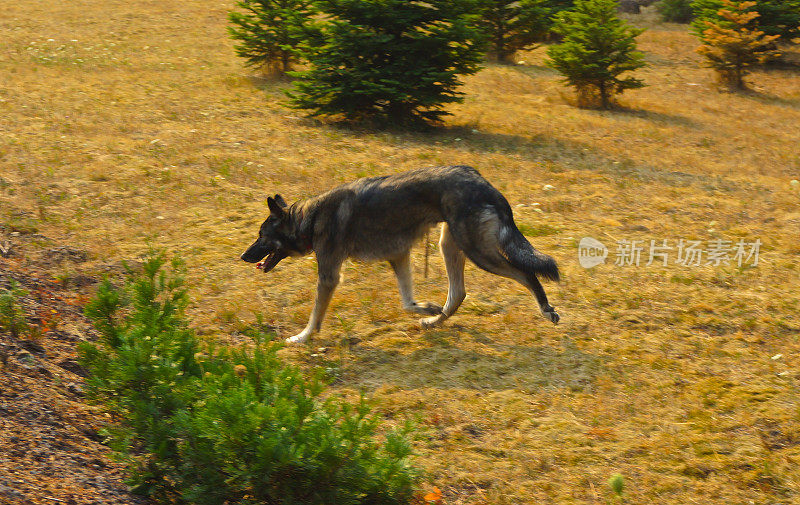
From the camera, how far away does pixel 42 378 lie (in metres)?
5.18

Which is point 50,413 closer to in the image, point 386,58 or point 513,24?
point 386,58

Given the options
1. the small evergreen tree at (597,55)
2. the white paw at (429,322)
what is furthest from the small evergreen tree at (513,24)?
the white paw at (429,322)

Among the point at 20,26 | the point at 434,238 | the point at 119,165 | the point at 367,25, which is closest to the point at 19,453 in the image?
the point at 434,238

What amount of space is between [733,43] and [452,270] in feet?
52.2

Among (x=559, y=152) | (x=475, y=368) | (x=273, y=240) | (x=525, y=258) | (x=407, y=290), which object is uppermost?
(x=525, y=258)

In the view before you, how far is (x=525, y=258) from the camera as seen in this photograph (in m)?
6.30

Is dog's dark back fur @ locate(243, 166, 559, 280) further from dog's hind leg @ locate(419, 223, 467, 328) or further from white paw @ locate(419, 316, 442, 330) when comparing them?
white paw @ locate(419, 316, 442, 330)

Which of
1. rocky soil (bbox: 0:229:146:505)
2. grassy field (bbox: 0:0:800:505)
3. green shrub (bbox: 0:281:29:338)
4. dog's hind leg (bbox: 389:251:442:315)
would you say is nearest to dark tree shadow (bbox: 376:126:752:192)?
grassy field (bbox: 0:0:800:505)

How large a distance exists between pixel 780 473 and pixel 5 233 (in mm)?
7573

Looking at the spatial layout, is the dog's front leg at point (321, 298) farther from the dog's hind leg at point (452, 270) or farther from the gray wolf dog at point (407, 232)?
the dog's hind leg at point (452, 270)

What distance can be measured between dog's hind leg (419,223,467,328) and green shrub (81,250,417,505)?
2496 millimetres

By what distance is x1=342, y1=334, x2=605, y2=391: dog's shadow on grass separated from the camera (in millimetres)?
6199

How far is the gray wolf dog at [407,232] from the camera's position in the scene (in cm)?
639

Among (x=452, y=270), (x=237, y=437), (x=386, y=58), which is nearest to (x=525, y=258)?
(x=452, y=270)
